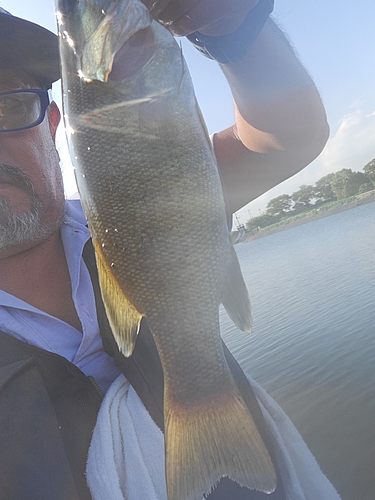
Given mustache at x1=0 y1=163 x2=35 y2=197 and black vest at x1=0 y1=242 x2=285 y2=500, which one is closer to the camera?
black vest at x1=0 y1=242 x2=285 y2=500

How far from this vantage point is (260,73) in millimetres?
1750

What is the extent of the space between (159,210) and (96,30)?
1.96ft

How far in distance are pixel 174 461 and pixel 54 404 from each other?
2.10ft

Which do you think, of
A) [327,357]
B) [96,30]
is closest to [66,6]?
[96,30]

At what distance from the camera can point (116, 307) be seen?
130cm

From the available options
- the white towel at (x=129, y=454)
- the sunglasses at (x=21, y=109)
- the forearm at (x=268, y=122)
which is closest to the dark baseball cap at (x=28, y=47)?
the sunglasses at (x=21, y=109)

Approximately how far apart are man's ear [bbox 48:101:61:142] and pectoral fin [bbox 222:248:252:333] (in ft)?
5.63

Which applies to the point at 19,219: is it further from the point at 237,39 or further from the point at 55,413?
the point at 237,39

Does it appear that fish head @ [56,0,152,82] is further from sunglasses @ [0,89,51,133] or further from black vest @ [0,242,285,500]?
black vest @ [0,242,285,500]

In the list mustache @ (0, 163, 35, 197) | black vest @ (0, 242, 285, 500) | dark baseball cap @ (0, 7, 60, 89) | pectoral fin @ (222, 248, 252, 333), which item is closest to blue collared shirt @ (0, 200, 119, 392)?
black vest @ (0, 242, 285, 500)

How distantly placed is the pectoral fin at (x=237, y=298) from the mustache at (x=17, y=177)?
1258 mm

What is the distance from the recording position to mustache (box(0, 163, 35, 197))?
1.95 meters

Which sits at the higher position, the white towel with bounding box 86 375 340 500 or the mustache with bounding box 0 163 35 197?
the mustache with bounding box 0 163 35 197

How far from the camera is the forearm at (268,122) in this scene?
1.77 metres
